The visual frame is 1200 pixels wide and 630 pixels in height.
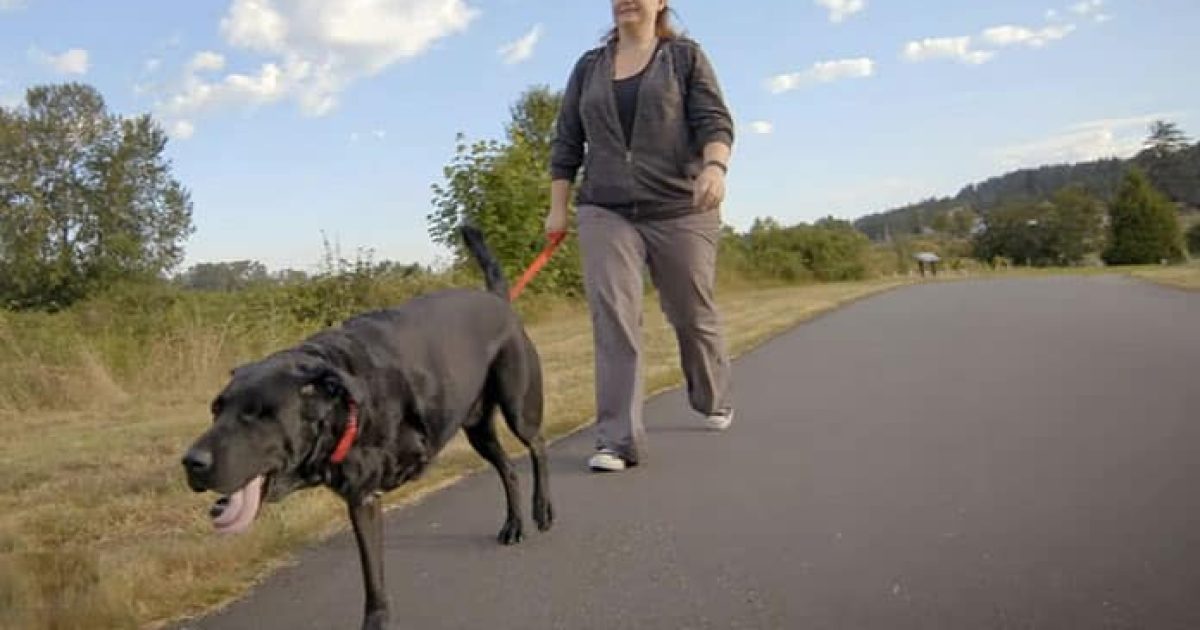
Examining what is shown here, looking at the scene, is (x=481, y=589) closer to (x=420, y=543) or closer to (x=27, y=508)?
(x=420, y=543)

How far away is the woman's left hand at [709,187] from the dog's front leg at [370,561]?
2489mm

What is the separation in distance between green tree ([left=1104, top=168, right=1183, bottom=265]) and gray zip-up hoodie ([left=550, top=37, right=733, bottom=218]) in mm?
56635

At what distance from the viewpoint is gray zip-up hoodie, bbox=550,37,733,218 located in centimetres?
486

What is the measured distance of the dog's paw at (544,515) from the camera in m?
3.87

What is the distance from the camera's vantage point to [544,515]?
12.8 feet

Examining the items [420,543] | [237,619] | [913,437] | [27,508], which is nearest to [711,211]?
[913,437]

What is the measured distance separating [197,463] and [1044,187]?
127485mm

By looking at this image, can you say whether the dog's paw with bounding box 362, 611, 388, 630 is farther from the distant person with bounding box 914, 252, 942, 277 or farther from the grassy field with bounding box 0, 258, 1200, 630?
the distant person with bounding box 914, 252, 942, 277

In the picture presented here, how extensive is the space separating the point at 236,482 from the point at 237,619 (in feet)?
2.93

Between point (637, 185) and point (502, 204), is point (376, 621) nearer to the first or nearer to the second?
point (637, 185)

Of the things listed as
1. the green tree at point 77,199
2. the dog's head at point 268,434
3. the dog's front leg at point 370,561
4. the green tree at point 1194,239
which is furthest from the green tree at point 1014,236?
the dog's head at point 268,434

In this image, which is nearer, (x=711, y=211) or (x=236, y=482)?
(x=236, y=482)

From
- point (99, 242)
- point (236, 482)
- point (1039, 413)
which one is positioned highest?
point (99, 242)

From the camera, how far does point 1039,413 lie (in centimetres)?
535
